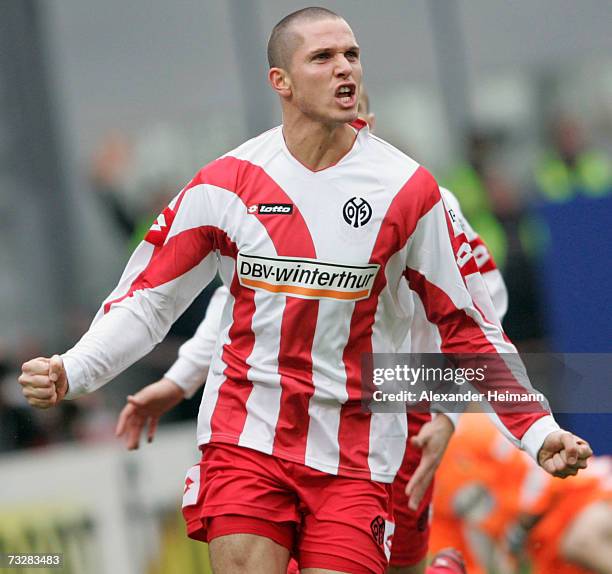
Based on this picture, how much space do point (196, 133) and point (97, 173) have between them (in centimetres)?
179

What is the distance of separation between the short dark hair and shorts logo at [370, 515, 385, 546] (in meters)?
1.59

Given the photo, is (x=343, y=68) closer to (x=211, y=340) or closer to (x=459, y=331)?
(x=459, y=331)

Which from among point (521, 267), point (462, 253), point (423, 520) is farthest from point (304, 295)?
point (521, 267)

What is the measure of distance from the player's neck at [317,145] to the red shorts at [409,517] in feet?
4.49

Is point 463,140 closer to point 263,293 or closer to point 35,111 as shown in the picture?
point 35,111

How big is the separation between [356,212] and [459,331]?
563mm

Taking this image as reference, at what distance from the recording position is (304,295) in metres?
5.05

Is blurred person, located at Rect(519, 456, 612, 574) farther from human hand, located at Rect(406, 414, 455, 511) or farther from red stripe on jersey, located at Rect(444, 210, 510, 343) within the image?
red stripe on jersey, located at Rect(444, 210, 510, 343)

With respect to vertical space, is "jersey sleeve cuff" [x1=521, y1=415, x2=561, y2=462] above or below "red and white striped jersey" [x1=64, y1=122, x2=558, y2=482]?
below

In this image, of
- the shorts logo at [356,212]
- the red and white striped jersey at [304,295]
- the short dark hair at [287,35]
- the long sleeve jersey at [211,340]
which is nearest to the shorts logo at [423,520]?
the long sleeve jersey at [211,340]

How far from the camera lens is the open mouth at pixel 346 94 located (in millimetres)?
5070

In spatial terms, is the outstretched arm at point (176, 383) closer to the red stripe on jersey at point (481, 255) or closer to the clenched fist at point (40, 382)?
the red stripe on jersey at point (481, 255)

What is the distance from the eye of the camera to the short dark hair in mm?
5168

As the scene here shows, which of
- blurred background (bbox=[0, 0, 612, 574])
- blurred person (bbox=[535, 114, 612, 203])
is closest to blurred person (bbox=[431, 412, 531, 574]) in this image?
blurred background (bbox=[0, 0, 612, 574])
